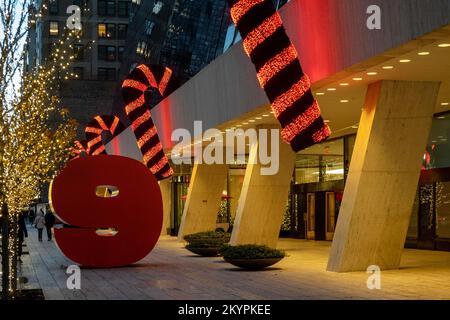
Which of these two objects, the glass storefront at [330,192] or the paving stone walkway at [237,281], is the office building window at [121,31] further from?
the paving stone walkway at [237,281]

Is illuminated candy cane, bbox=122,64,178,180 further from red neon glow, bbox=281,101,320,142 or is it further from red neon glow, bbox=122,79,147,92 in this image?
red neon glow, bbox=281,101,320,142

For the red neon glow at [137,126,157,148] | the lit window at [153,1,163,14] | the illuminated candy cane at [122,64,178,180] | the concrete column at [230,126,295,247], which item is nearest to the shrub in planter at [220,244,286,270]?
the concrete column at [230,126,295,247]

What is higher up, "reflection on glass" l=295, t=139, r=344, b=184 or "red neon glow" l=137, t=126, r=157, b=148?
"red neon glow" l=137, t=126, r=157, b=148

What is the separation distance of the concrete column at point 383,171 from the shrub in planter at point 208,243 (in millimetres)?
7377

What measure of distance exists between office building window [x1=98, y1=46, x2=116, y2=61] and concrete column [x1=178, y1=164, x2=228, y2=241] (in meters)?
77.5

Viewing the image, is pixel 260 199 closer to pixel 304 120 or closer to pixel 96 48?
pixel 304 120

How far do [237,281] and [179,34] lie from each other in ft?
123

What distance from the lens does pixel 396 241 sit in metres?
20.5

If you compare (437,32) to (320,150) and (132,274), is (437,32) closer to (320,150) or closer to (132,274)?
(132,274)

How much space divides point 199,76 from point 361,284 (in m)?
15.6

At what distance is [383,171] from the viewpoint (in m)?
20.1

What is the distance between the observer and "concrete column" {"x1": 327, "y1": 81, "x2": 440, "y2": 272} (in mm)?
19875

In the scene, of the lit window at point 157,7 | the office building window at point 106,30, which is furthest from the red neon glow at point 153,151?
the office building window at point 106,30
